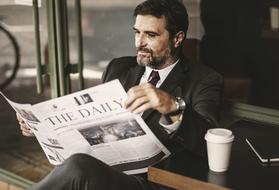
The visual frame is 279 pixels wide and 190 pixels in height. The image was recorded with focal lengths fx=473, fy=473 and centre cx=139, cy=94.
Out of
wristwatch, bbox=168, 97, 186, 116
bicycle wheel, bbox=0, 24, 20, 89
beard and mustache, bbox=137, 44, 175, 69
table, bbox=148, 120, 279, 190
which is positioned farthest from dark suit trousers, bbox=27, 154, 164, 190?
bicycle wheel, bbox=0, 24, 20, 89

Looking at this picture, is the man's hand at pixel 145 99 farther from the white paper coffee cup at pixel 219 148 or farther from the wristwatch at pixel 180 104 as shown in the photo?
the white paper coffee cup at pixel 219 148

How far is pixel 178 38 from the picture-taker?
1.75 m

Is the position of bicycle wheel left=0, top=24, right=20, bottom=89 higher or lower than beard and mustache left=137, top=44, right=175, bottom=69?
lower

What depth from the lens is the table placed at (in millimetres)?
1155

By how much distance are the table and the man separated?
78 millimetres

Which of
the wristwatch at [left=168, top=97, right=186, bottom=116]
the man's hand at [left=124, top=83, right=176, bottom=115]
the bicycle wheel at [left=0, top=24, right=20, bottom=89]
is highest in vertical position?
the man's hand at [left=124, top=83, right=176, bottom=115]

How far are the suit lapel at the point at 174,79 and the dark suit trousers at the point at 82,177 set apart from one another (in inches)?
13.8

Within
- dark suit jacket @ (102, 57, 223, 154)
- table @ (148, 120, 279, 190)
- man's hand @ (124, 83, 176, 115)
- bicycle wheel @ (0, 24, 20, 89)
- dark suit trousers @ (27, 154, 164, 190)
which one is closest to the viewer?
table @ (148, 120, 279, 190)

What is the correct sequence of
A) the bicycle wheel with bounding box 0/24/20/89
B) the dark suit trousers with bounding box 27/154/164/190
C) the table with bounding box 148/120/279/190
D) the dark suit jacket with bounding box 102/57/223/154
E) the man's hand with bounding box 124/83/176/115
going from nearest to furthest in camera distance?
the table with bounding box 148/120/279/190 → the man's hand with bounding box 124/83/176/115 → the dark suit trousers with bounding box 27/154/164/190 → the dark suit jacket with bounding box 102/57/223/154 → the bicycle wheel with bounding box 0/24/20/89

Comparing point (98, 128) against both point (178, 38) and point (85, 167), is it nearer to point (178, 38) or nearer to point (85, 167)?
point (85, 167)

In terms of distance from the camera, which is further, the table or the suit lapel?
the suit lapel

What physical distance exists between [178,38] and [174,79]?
6.3 inches

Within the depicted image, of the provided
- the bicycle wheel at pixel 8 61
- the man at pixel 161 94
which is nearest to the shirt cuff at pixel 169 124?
the man at pixel 161 94

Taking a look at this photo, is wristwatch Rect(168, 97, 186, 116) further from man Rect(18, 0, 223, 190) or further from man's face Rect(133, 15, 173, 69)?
man's face Rect(133, 15, 173, 69)
